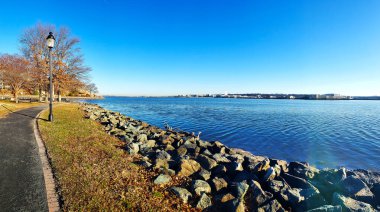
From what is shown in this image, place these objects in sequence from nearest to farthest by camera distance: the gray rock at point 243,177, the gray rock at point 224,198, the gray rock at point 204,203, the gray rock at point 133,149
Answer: the gray rock at point 204,203
the gray rock at point 224,198
the gray rock at point 243,177
the gray rock at point 133,149

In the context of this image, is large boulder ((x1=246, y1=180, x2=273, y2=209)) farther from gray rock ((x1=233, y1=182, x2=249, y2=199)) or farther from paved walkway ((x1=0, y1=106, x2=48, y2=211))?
paved walkway ((x1=0, y1=106, x2=48, y2=211))

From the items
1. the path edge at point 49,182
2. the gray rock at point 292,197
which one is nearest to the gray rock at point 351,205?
the gray rock at point 292,197

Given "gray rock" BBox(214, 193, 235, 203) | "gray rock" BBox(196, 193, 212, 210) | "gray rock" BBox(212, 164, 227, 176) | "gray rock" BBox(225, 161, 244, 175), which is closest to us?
"gray rock" BBox(196, 193, 212, 210)

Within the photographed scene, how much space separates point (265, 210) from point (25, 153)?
367 inches

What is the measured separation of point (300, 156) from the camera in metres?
15.5

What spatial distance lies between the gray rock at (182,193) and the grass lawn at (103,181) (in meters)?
0.17

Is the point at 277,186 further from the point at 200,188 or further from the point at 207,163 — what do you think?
the point at 207,163

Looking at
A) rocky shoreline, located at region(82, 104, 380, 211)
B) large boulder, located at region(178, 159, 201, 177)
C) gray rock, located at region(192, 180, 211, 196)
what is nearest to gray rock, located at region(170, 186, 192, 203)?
rocky shoreline, located at region(82, 104, 380, 211)

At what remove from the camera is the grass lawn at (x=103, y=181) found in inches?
200

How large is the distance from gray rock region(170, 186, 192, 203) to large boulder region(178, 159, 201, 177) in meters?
1.46

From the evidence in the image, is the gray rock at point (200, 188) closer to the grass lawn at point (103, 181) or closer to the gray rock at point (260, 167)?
the grass lawn at point (103, 181)

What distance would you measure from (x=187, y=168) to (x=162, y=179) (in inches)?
60.4

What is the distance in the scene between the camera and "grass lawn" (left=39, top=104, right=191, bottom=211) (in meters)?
5.08

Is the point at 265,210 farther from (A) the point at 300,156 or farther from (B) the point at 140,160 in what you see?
→ (A) the point at 300,156
